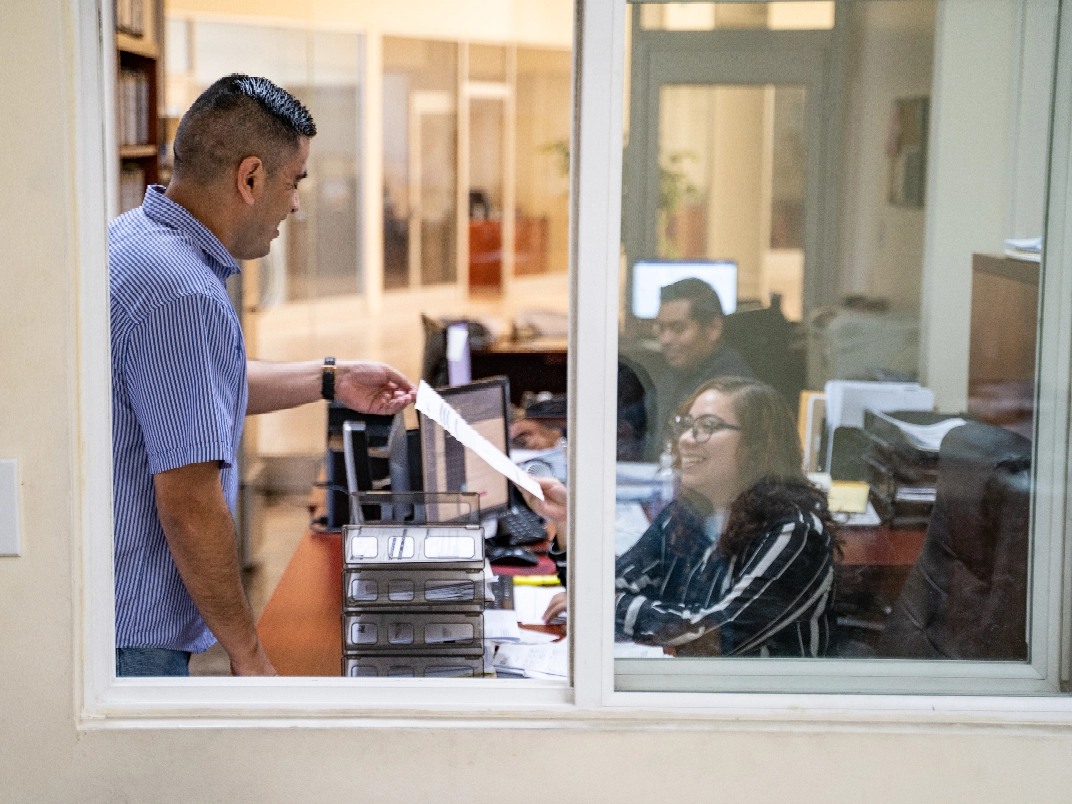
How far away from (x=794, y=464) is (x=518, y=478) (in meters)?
0.48

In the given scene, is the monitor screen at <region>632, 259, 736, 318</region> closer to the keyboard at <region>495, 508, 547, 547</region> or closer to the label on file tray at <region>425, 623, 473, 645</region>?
the label on file tray at <region>425, 623, 473, 645</region>

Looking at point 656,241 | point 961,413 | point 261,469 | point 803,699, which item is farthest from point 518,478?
point 261,469

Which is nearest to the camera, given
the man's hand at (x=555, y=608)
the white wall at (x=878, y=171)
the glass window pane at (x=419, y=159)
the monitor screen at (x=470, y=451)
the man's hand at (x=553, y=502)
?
A: the white wall at (x=878, y=171)

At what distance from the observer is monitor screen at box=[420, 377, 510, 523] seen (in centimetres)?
294

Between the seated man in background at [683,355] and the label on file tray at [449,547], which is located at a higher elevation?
the seated man in background at [683,355]

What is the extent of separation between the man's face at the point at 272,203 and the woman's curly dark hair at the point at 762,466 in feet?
3.04

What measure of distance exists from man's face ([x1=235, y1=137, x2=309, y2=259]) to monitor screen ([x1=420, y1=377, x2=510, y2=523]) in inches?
29.7

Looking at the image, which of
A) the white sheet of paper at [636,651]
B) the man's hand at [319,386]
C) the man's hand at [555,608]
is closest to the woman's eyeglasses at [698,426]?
the white sheet of paper at [636,651]

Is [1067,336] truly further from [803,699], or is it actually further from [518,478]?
[518,478]

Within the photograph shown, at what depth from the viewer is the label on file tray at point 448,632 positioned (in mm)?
2014

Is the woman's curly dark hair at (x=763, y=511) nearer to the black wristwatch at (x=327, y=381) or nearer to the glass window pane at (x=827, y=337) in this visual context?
the glass window pane at (x=827, y=337)

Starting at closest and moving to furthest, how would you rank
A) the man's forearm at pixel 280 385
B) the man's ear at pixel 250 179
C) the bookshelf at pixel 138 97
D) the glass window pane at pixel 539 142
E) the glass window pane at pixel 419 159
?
1. the man's ear at pixel 250 179
2. the man's forearm at pixel 280 385
3. the bookshelf at pixel 138 97
4. the glass window pane at pixel 419 159
5. the glass window pane at pixel 539 142

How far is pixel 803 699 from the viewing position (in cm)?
170

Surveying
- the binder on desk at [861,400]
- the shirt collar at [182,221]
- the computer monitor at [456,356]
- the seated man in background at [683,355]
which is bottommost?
the computer monitor at [456,356]
